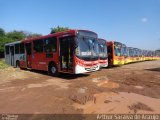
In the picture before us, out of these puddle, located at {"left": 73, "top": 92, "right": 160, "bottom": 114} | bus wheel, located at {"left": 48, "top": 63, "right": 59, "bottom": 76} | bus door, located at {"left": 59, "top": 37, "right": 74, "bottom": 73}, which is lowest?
puddle, located at {"left": 73, "top": 92, "right": 160, "bottom": 114}

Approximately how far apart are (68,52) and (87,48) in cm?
128

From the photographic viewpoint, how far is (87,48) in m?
13.9

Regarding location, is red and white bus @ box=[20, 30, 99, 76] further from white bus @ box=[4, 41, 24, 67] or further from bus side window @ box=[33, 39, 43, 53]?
white bus @ box=[4, 41, 24, 67]

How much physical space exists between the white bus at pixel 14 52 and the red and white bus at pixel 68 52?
3.92 m

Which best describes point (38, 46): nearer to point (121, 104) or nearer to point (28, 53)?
point (28, 53)

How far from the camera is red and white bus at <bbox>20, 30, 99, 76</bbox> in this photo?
13352 mm

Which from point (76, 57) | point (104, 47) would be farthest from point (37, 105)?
point (104, 47)

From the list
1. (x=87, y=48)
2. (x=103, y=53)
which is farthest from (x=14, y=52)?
(x=87, y=48)

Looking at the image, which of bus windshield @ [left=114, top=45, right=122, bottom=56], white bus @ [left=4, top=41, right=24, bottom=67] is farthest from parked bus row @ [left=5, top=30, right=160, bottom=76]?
bus windshield @ [left=114, top=45, right=122, bottom=56]

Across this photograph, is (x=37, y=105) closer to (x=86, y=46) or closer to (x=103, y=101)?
(x=103, y=101)

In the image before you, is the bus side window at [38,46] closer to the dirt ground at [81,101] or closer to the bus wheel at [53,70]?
the bus wheel at [53,70]

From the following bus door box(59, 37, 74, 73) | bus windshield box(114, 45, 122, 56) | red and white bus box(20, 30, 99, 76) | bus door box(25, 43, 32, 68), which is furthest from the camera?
bus windshield box(114, 45, 122, 56)

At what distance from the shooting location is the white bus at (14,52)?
2065 centimetres

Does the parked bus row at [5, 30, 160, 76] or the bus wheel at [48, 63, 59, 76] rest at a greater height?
the parked bus row at [5, 30, 160, 76]
